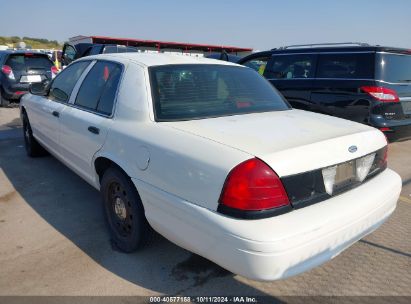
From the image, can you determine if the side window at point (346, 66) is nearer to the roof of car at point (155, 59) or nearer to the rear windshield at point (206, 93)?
the rear windshield at point (206, 93)

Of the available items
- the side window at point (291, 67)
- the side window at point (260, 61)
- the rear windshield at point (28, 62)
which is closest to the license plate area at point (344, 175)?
the side window at point (291, 67)

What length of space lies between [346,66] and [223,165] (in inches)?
174

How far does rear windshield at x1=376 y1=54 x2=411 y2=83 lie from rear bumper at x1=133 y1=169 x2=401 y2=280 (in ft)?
11.2

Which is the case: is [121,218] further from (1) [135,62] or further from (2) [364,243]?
(2) [364,243]

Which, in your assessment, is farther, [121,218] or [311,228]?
[121,218]

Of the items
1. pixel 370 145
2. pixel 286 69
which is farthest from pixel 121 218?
pixel 286 69

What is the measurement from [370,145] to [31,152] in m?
4.72

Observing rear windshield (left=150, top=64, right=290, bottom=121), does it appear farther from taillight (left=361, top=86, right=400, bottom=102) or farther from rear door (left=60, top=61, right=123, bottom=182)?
taillight (left=361, top=86, right=400, bottom=102)

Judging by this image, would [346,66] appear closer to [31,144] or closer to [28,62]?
[31,144]

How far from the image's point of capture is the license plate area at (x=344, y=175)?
2.34 metres

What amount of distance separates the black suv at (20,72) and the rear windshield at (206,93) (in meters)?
8.17

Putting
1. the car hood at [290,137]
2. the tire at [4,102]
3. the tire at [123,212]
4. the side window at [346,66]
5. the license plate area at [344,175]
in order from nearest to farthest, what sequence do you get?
the car hood at [290,137] → the license plate area at [344,175] → the tire at [123,212] → the side window at [346,66] → the tire at [4,102]

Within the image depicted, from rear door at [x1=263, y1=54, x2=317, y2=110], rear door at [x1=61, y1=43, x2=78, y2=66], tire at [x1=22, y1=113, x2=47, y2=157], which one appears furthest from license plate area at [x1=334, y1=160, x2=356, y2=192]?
rear door at [x1=61, y1=43, x2=78, y2=66]

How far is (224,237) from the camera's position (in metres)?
2.02
